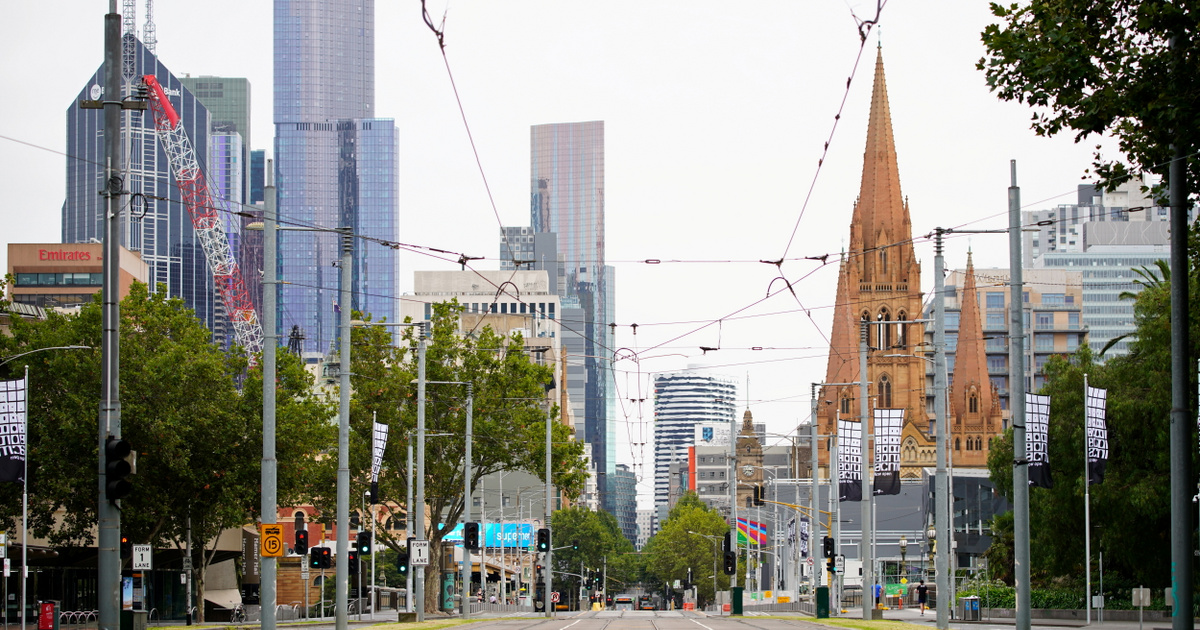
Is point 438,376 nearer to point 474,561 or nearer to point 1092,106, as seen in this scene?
point 1092,106

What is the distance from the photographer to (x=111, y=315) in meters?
19.8

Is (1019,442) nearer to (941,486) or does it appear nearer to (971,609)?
(941,486)

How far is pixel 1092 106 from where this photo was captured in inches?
767

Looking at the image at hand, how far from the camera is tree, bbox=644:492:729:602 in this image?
158 meters

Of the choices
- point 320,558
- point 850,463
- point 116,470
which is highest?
point 116,470

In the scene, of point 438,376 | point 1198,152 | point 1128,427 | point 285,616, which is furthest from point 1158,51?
point 285,616

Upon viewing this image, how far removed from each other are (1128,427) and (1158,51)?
33.5 metres

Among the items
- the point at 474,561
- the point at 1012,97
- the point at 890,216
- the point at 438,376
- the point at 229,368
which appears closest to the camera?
the point at 1012,97

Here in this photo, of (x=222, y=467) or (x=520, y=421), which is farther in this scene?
(x=520, y=421)

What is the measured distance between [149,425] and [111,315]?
29.5 meters

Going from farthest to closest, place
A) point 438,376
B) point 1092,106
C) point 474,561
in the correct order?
1. point 474,561
2. point 438,376
3. point 1092,106

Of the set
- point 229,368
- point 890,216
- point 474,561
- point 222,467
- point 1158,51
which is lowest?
point 474,561

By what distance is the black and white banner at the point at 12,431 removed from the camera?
107ft

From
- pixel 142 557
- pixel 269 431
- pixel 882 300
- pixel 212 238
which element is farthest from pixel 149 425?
pixel 882 300
